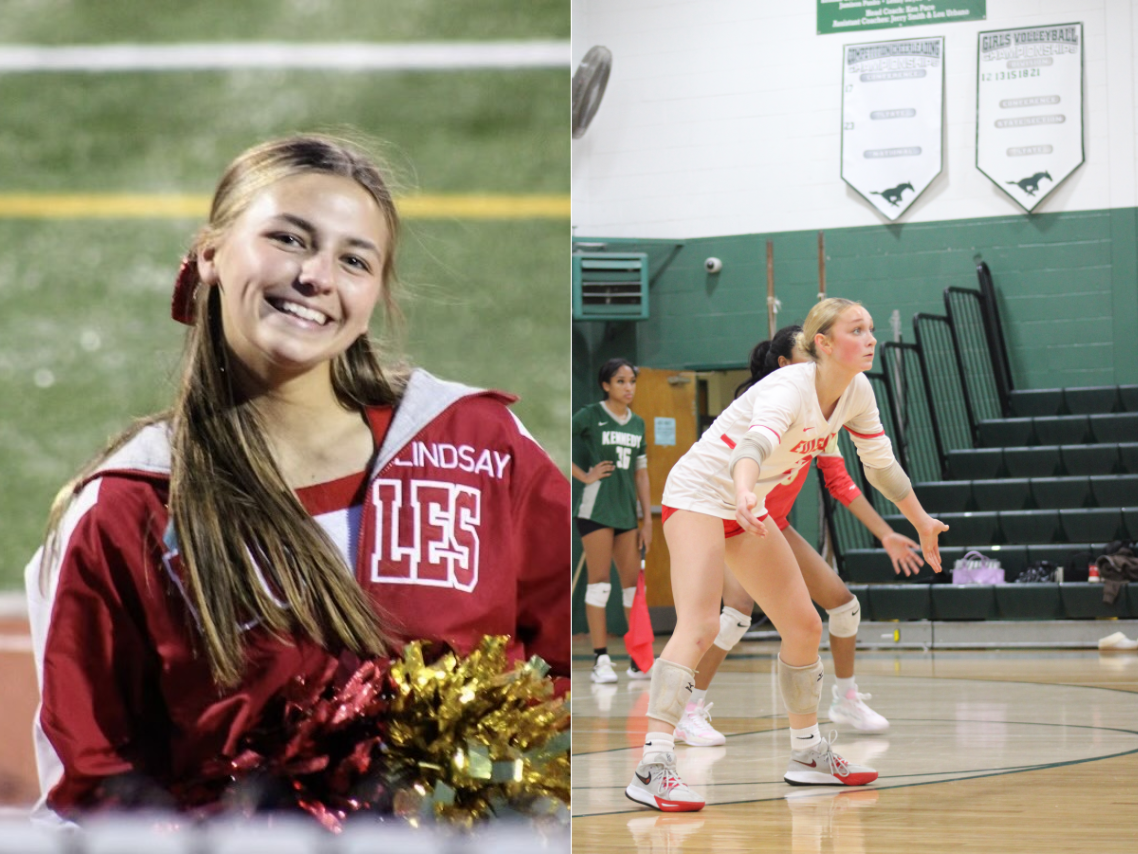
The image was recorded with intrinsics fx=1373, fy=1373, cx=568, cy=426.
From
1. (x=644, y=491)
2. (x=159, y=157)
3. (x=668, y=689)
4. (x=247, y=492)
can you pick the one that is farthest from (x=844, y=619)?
(x=159, y=157)

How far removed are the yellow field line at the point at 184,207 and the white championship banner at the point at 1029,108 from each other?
9.53 meters

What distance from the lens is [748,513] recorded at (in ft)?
10.9

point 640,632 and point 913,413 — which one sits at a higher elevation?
point 913,413

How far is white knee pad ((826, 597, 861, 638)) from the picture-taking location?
4.95 metres

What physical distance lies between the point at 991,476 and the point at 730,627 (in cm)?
602

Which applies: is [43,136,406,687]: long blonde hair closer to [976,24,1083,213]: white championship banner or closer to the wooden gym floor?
the wooden gym floor

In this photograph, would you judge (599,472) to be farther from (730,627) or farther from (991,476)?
(991,476)

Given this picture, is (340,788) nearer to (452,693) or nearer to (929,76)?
(452,693)

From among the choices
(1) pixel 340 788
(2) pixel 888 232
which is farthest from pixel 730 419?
(2) pixel 888 232

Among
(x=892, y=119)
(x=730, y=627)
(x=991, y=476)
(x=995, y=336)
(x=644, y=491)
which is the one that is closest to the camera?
(x=730, y=627)

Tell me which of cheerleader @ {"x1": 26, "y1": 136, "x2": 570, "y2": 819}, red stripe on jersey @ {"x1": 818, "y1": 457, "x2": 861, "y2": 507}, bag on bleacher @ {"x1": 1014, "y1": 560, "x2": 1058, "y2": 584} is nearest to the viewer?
cheerleader @ {"x1": 26, "y1": 136, "x2": 570, "y2": 819}

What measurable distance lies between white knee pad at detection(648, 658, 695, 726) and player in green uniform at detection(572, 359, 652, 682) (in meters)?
3.72

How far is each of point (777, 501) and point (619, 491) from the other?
3.25 m

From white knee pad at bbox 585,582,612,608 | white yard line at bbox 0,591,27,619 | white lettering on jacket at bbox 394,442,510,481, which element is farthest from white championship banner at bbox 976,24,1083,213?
white yard line at bbox 0,591,27,619
